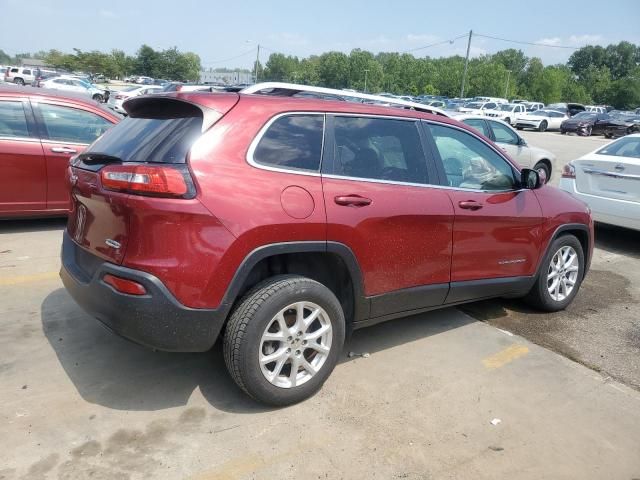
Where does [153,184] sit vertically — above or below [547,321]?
above

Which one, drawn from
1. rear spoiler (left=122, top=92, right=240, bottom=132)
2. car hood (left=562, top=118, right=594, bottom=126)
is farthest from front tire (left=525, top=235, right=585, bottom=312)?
car hood (left=562, top=118, right=594, bottom=126)

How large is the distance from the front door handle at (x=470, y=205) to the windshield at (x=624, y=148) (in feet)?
13.9

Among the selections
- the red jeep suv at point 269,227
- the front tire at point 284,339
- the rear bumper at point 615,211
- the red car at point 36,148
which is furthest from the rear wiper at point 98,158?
the rear bumper at point 615,211

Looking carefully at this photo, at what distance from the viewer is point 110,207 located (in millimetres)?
2691

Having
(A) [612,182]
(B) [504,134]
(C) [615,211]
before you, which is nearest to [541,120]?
(B) [504,134]

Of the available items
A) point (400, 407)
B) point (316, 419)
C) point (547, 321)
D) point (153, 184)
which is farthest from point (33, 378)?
point (547, 321)

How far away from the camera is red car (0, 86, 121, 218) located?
583 cm

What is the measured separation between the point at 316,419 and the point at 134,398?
1058 millimetres

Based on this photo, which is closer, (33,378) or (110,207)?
(110,207)

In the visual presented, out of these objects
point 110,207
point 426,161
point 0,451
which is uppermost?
point 426,161

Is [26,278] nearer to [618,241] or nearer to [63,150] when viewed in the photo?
[63,150]

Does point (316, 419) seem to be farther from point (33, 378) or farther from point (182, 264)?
point (33, 378)

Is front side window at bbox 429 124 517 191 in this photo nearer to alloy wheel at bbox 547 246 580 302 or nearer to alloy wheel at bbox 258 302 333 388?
alloy wheel at bbox 547 246 580 302

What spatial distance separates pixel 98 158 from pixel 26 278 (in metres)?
2.31
